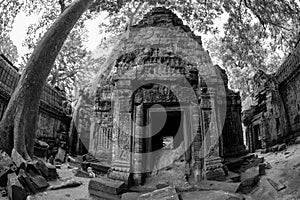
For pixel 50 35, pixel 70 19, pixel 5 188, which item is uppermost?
pixel 70 19

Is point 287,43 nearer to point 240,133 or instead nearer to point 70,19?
point 240,133

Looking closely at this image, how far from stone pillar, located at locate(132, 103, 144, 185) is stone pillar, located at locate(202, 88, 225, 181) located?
1578mm

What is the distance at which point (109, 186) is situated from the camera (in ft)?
16.5

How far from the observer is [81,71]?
68.1ft

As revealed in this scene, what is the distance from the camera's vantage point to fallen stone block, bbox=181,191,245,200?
4.17m

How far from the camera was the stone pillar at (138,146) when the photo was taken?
219 inches

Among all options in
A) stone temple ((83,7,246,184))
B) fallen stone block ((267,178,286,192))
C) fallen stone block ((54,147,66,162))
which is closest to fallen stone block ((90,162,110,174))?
stone temple ((83,7,246,184))

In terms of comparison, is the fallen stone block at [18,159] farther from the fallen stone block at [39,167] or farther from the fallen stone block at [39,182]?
the fallen stone block at [39,182]

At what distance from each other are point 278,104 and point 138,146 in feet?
26.4

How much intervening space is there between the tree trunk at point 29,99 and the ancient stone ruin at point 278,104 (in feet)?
27.8

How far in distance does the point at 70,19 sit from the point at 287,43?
704 centimetres

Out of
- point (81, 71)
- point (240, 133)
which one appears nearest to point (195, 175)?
point (240, 133)

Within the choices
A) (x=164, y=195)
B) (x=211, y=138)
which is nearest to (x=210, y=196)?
(x=164, y=195)

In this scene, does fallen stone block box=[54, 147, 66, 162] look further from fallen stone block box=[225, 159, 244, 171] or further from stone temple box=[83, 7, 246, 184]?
fallen stone block box=[225, 159, 244, 171]
